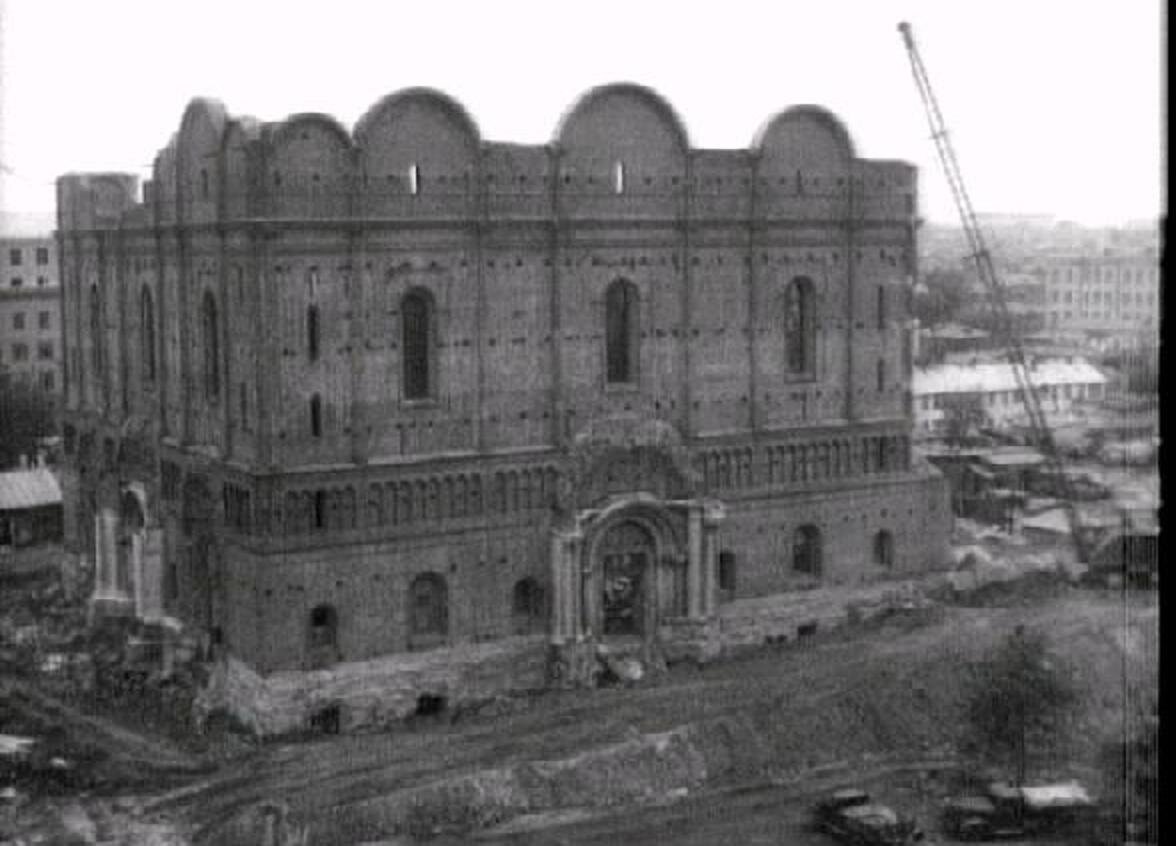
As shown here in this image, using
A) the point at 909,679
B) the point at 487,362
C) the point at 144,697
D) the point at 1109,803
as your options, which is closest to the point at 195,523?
the point at 144,697

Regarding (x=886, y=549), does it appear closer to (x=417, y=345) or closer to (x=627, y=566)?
(x=627, y=566)

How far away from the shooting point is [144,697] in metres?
41.9

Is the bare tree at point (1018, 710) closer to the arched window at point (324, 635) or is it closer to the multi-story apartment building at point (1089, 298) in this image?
the arched window at point (324, 635)

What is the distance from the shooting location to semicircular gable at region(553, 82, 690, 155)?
140 ft

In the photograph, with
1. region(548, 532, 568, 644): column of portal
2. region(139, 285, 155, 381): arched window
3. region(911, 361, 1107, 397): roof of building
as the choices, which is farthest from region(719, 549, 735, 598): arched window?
region(911, 361, 1107, 397): roof of building

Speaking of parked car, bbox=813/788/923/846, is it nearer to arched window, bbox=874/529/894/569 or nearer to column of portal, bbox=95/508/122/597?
arched window, bbox=874/529/894/569

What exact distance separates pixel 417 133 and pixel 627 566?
12.5m

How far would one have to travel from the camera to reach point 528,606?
4272 centimetres

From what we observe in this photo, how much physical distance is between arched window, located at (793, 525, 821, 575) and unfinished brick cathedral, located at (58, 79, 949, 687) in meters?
0.12

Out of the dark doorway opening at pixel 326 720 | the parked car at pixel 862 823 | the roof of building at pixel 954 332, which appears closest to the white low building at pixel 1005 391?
the roof of building at pixel 954 332

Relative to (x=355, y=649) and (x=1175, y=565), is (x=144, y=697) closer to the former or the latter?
(x=355, y=649)

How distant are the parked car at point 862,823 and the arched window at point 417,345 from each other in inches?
569

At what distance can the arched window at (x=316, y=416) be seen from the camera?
129 ft

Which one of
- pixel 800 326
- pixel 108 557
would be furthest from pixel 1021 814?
pixel 108 557
